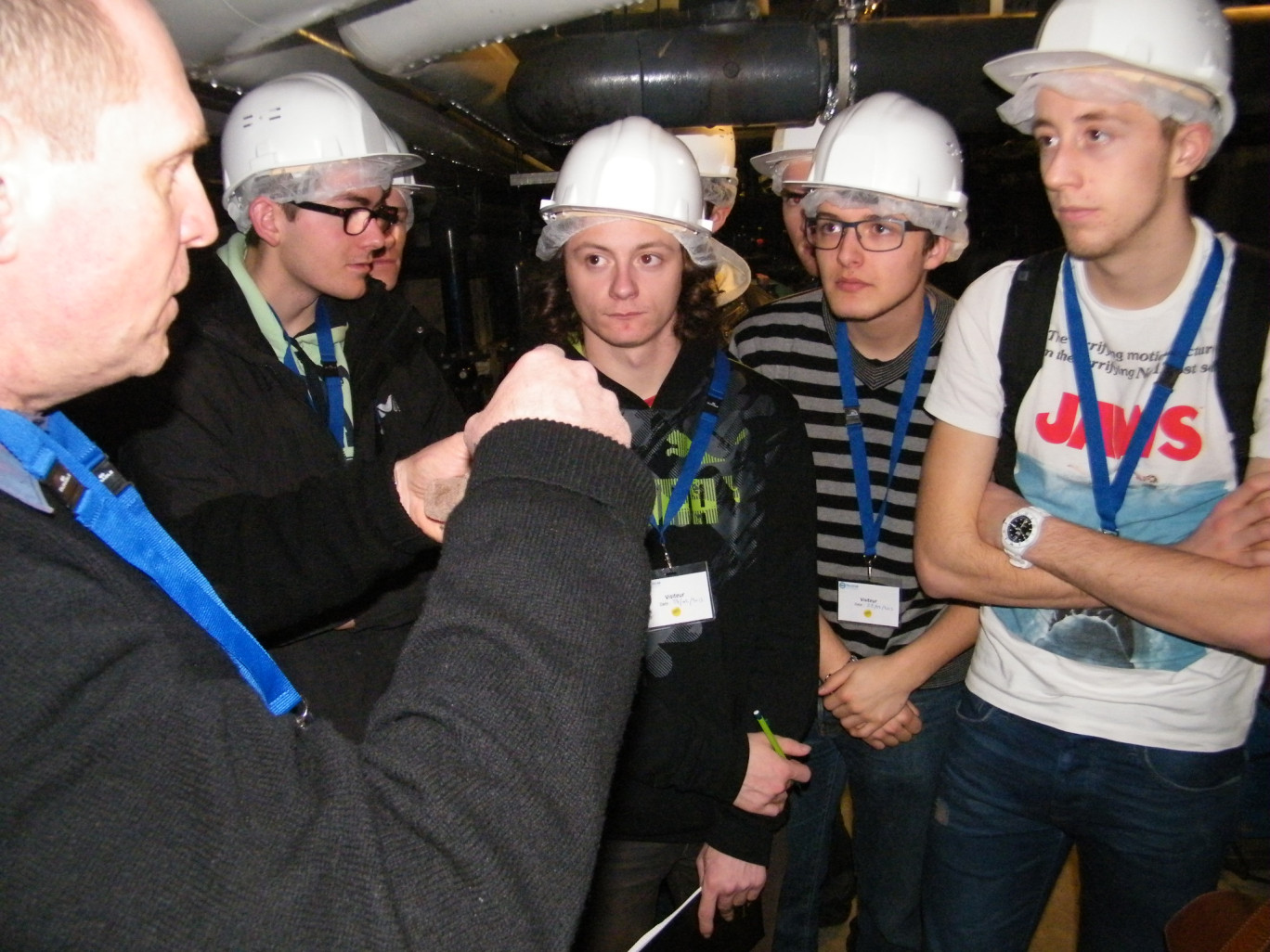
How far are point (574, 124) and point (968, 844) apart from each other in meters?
3.18

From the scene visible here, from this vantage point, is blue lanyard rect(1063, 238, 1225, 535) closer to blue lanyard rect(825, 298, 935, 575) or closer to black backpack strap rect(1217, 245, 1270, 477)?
black backpack strap rect(1217, 245, 1270, 477)

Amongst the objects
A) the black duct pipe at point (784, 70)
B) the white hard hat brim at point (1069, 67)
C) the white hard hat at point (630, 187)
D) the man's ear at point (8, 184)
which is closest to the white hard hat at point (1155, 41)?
the white hard hat brim at point (1069, 67)

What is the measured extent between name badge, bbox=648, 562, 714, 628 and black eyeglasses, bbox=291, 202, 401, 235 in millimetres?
1573

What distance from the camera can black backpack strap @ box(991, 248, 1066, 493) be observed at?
6.22 ft

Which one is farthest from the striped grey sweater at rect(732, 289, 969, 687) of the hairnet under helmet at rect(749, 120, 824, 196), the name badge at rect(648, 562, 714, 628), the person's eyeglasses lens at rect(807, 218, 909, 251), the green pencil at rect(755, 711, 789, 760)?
the hairnet under helmet at rect(749, 120, 824, 196)

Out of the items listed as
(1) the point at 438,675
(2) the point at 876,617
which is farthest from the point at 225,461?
(2) the point at 876,617

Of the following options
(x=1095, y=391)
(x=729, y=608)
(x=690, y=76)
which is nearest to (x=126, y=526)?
(x=729, y=608)

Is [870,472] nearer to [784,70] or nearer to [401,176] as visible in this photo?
[784,70]

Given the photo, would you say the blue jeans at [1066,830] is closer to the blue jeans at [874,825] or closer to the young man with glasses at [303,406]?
the blue jeans at [874,825]

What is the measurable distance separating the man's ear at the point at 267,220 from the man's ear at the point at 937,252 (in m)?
2.08

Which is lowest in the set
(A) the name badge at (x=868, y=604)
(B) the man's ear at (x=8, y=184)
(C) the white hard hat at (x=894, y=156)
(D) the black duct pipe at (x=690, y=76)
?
(A) the name badge at (x=868, y=604)

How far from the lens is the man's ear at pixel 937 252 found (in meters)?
2.48

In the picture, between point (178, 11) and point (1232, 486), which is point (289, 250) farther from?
point (1232, 486)

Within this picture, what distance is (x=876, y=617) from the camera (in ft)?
7.77
